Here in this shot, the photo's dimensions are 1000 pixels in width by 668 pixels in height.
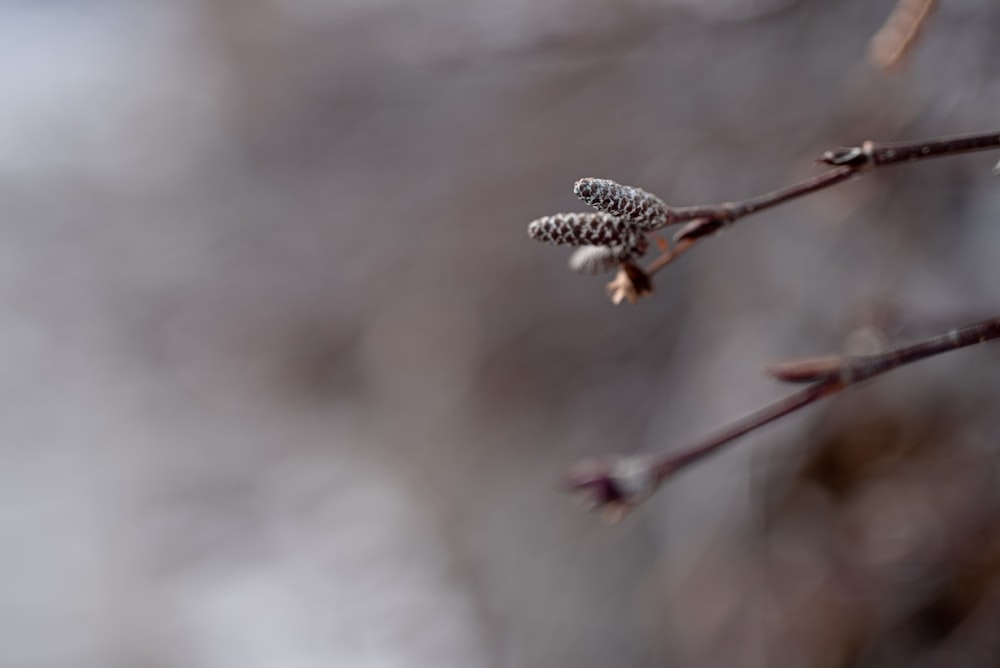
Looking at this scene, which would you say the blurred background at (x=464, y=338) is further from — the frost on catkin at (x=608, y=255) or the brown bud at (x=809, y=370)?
the frost on catkin at (x=608, y=255)

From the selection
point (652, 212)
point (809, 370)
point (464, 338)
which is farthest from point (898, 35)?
point (464, 338)

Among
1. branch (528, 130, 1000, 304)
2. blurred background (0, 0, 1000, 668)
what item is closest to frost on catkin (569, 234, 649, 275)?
branch (528, 130, 1000, 304)

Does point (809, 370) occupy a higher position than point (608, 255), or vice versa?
point (608, 255)

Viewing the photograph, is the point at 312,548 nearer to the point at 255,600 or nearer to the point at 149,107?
the point at 255,600

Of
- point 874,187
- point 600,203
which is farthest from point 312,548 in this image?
point 600,203

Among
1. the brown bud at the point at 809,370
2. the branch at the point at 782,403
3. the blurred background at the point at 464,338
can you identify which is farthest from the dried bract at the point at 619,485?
the blurred background at the point at 464,338

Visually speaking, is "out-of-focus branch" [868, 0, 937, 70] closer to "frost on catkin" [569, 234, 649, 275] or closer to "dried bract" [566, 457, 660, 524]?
"frost on catkin" [569, 234, 649, 275]

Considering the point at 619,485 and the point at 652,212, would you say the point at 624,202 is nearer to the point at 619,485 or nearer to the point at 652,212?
the point at 652,212
